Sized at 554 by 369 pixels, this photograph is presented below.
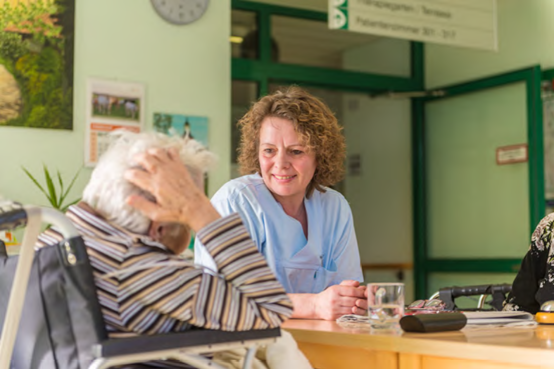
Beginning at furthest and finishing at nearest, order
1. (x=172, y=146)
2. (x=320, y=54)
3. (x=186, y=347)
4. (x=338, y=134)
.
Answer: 1. (x=320, y=54)
2. (x=338, y=134)
3. (x=172, y=146)
4. (x=186, y=347)

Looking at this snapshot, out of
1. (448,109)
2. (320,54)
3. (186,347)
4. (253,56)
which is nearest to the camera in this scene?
(186,347)

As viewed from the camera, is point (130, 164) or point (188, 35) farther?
point (188, 35)

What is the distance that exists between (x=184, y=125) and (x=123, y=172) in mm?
3366

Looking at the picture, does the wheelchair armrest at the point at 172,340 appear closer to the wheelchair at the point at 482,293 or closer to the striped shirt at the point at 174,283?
the striped shirt at the point at 174,283

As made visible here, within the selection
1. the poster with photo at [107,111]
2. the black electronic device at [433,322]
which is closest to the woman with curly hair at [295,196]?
the black electronic device at [433,322]

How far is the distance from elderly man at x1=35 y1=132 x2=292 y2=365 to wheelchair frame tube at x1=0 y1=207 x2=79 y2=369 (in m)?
0.11

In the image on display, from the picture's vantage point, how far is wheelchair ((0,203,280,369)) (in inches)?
53.6

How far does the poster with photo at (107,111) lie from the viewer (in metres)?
4.59

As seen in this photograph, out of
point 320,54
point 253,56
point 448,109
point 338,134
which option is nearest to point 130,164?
point 338,134

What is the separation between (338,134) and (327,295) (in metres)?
0.80

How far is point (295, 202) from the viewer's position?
2.64 meters

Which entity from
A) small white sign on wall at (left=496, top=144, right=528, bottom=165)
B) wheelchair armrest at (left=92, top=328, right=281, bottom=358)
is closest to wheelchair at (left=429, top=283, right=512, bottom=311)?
wheelchair armrest at (left=92, top=328, right=281, bottom=358)

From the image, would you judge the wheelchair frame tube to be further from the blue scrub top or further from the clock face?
the clock face

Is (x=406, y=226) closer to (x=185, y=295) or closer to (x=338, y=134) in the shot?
(x=338, y=134)
